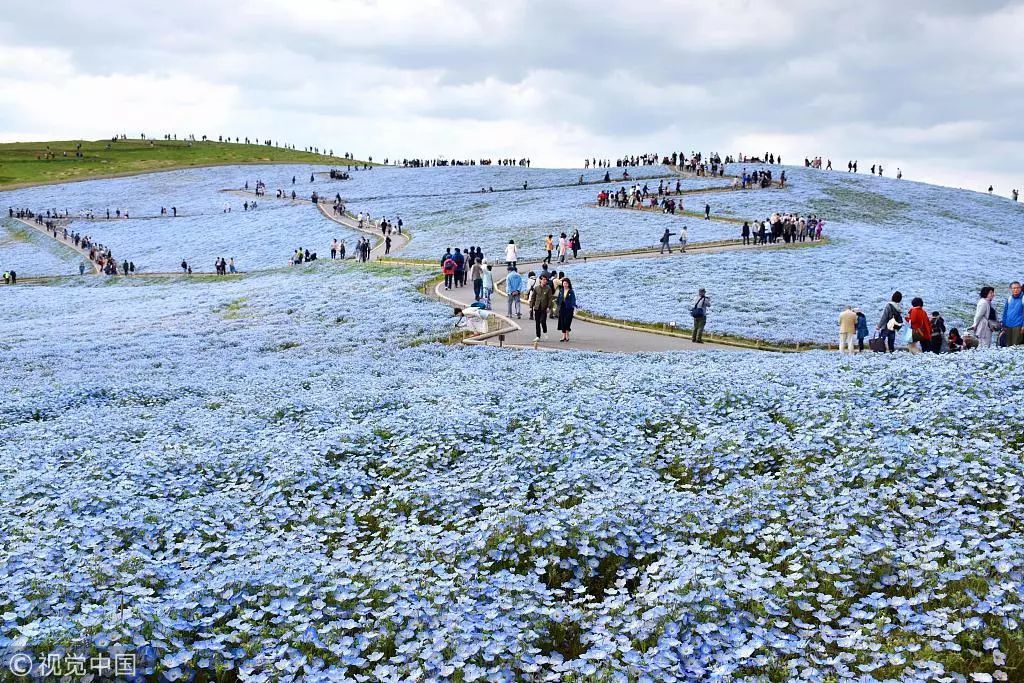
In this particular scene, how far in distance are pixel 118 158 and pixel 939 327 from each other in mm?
146196

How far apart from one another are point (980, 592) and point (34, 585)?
9.49 metres

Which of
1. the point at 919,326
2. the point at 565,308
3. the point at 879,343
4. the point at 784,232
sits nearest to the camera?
the point at 919,326

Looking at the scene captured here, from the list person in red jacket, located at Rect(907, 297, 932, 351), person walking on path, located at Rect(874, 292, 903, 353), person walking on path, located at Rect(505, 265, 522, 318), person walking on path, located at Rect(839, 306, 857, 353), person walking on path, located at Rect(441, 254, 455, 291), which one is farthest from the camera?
person walking on path, located at Rect(441, 254, 455, 291)

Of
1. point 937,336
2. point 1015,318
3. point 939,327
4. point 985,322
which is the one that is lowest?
point 937,336

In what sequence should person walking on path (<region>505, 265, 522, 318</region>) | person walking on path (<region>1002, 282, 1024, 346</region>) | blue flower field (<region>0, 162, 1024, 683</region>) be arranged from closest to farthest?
blue flower field (<region>0, 162, 1024, 683</region>) → person walking on path (<region>1002, 282, 1024, 346</region>) → person walking on path (<region>505, 265, 522, 318</region>)

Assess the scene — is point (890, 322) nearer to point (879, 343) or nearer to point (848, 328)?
point (848, 328)

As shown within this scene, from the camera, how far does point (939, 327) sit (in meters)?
26.0

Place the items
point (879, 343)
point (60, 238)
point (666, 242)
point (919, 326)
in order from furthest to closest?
1. point (60, 238)
2. point (666, 242)
3. point (879, 343)
4. point (919, 326)

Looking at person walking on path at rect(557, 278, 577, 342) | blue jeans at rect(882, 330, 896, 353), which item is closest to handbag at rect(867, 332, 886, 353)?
blue jeans at rect(882, 330, 896, 353)

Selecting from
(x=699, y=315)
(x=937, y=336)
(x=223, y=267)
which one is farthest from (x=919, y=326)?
(x=223, y=267)

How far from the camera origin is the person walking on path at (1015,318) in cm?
2258

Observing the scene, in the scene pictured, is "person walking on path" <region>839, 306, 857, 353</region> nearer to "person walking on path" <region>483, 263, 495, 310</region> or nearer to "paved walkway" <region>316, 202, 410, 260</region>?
"person walking on path" <region>483, 263, 495, 310</region>

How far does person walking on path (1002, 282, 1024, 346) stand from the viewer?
22578 mm

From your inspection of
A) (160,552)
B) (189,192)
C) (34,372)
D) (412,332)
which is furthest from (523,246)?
(189,192)
